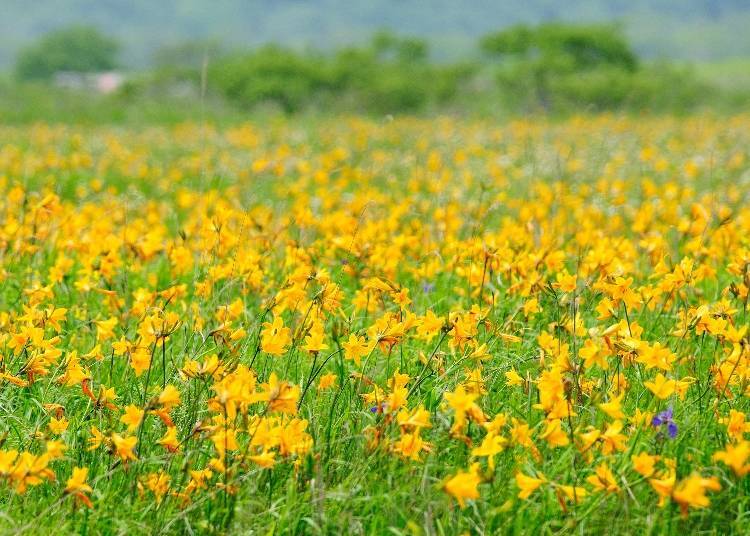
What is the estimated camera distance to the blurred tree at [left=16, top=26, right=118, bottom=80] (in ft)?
335

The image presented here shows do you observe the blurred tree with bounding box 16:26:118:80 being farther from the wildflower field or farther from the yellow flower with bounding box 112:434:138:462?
the yellow flower with bounding box 112:434:138:462

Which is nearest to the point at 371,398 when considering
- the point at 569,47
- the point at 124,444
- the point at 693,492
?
the point at 124,444

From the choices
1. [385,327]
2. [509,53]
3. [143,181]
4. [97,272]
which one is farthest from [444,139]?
[509,53]

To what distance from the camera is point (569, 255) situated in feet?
14.9

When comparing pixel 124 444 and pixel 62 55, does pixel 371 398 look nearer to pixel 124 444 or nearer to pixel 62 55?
pixel 124 444

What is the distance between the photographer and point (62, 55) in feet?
335

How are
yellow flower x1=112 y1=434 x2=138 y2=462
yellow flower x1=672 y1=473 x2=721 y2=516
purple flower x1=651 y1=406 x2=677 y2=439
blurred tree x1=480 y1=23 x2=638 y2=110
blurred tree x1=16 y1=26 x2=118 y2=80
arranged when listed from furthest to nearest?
blurred tree x1=16 y1=26 x2=118 y2=80 → blurred tree x1=480 y1=23 x2=638 y2=110 → purple flower x1=651 y1=406 x2=677 y2=439 → yellow flower x1=112 y1=434 x2=138 y2=462 → yellow flower x1=672 y1=473 x2=721 y2=516

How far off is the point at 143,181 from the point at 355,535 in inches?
276

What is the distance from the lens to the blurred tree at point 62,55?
102188 mm

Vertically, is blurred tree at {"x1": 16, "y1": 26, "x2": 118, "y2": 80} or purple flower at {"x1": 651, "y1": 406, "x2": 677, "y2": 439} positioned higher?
purple flower at {"x1": 651, "y1": 406, "x2": 677, "y2": 439}

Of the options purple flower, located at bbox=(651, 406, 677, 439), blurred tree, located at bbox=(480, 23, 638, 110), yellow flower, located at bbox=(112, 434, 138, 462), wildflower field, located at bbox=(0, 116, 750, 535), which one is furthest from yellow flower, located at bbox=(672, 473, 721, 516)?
blurred tree, located at bbox=(480, 23, 638, 110)

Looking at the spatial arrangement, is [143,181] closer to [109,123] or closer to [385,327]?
[385,327]

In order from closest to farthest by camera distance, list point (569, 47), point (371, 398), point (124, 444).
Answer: point (124, 444) < point (371, 398) < point (569, 47)

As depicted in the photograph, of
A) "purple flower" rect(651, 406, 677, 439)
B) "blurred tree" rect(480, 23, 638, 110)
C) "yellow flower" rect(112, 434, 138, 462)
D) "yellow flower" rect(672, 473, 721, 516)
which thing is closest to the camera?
"yellow flower" rect(672, 473, 721, 516)
